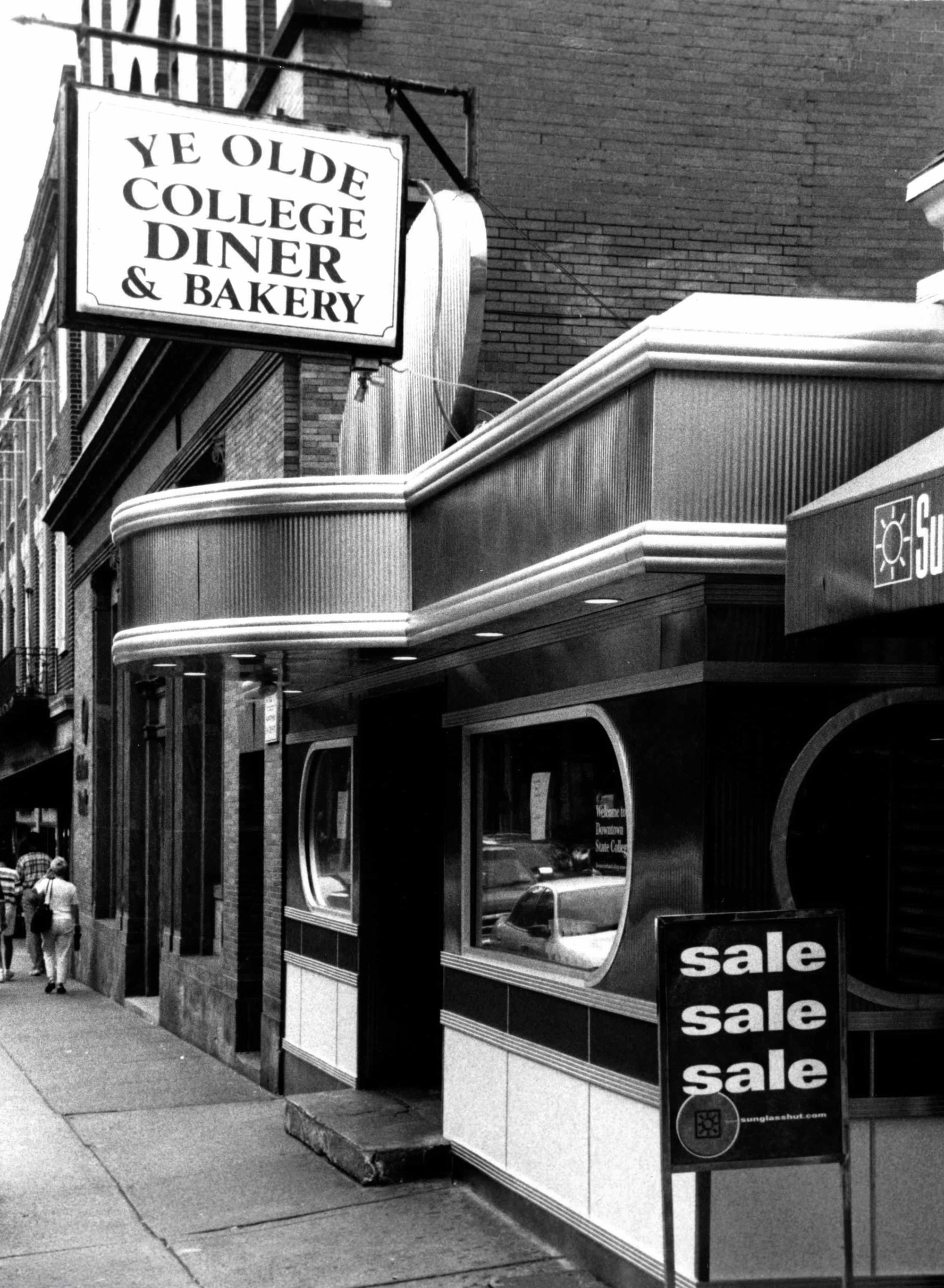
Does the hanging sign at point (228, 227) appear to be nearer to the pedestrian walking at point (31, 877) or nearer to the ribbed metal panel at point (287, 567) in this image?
the ribbed metal panel at point (287, 567)

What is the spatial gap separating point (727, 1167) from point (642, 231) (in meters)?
8.12

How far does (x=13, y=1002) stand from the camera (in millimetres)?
19469

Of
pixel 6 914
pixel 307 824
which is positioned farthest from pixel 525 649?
pixel 6 914

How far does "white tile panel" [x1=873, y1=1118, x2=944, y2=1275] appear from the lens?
6.30 m

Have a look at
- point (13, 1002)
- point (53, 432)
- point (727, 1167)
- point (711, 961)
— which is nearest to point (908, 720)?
point (711, 961)

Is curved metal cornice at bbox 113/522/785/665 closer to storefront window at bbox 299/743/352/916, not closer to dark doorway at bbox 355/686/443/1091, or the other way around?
dark doorway at bbox 355/686/443/1091

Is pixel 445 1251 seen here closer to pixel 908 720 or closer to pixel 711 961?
pixel 711 961

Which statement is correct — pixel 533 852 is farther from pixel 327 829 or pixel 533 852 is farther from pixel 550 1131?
pixel 327 829

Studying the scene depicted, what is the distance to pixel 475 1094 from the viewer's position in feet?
29.0

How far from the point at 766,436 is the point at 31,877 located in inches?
783

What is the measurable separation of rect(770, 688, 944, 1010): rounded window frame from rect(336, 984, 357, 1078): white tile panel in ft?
16.5

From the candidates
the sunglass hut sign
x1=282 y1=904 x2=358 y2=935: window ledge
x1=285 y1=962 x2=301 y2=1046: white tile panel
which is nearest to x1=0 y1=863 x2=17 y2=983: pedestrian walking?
x1=285 y1=962 x2=301 y2=1046: white tile panel

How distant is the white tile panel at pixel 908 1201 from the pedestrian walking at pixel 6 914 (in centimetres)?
1668

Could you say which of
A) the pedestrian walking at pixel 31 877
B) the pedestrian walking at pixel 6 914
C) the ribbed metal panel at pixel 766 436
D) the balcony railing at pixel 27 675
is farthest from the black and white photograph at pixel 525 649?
the balcony railing at pixel 27 675
